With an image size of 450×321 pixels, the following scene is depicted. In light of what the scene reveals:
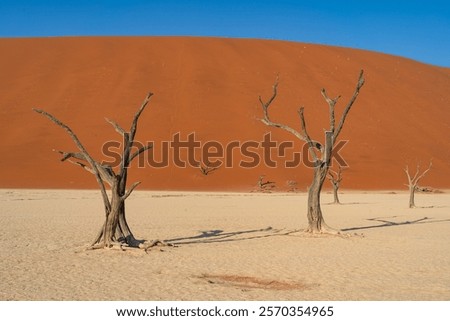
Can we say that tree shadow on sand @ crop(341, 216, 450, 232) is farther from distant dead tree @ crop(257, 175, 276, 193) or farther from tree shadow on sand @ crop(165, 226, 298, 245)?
distant dead tree @ crop(257, 175, 276, 193)

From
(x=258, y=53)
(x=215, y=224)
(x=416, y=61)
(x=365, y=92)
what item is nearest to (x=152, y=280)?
(x=215, y=224)

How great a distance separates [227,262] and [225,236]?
13.3 feet

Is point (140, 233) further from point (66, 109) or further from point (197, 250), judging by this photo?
point (66, 109)

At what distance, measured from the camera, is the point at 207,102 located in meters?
49.5

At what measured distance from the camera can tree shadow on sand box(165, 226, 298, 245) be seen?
12.8 m

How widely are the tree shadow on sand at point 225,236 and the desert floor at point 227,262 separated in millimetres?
25

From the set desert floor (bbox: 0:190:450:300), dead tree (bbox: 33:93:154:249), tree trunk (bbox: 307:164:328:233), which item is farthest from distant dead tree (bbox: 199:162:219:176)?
dead tree (bbox: 33:93:154:249)

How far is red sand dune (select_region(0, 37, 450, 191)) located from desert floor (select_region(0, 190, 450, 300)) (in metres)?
21.8

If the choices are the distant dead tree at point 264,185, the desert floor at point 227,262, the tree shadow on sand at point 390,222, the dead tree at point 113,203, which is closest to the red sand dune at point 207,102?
the distant dead tree at point 264,185

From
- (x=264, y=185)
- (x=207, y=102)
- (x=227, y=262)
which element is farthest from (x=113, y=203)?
(x=207, y=102)

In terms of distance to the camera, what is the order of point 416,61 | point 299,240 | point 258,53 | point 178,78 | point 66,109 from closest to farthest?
point 299,240 → point 66,109 → point 178,78 → point 258,53 → point 416,61

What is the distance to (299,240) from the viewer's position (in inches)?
512

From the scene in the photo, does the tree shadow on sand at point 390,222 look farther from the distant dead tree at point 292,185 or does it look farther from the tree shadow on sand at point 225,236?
the distant dead tree at point 292,185

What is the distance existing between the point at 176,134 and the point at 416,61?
4309cm
